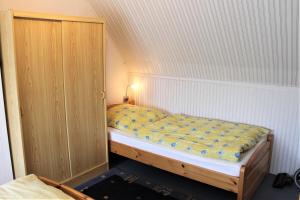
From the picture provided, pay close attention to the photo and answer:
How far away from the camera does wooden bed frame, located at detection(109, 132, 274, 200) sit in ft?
7.70

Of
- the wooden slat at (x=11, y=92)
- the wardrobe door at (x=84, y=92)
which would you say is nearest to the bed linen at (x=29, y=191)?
the wooden slat at (x=11, y=92)

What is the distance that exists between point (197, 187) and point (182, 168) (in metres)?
0.38

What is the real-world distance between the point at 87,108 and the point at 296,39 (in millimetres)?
2174

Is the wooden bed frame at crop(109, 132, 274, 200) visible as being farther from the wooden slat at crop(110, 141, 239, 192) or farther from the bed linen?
the bed linen

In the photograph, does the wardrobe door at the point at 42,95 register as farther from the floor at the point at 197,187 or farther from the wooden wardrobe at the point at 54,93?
the floor at the point at 197,187

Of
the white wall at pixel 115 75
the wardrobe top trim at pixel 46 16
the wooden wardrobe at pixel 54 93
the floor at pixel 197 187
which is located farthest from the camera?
the white wall at pixel 115 75

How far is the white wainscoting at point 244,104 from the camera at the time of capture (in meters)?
3.03

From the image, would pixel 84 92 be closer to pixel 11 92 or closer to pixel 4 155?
pixel 11 92

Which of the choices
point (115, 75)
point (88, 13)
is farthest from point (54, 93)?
point (115, 75)

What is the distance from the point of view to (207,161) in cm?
250

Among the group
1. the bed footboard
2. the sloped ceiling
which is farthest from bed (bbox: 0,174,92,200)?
the sloped ceiling

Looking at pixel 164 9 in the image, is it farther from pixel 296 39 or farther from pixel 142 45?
pixel 296 39

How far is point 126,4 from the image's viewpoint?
3.08 metres

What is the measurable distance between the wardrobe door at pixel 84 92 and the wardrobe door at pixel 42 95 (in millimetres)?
85
